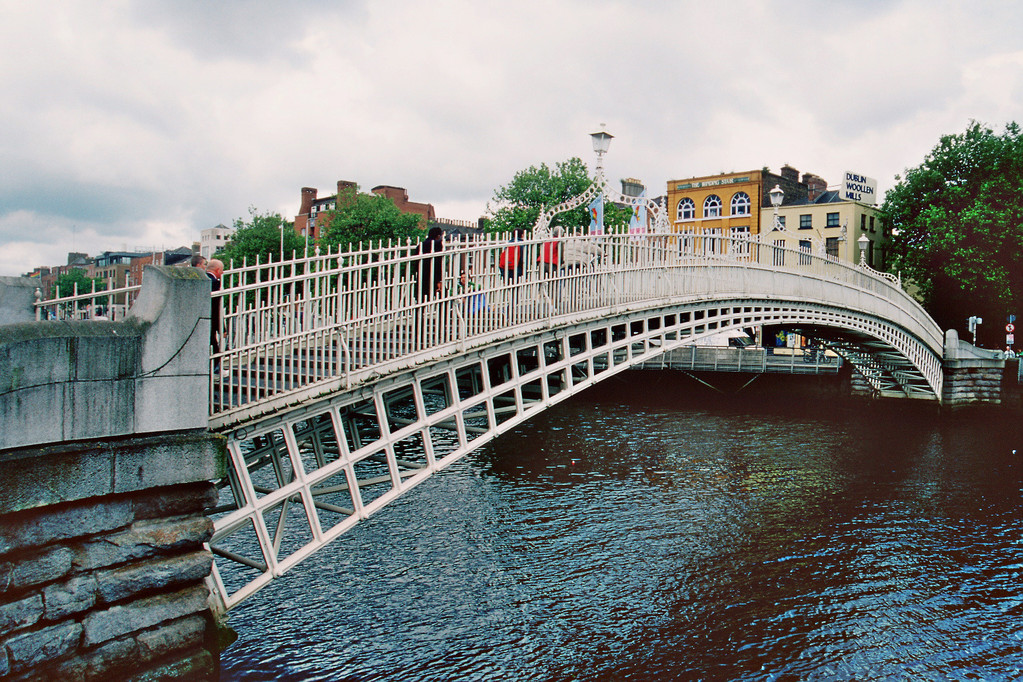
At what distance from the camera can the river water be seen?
884 cm

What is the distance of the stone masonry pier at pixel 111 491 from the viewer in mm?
5211

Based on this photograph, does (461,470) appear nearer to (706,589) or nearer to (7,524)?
(706,589)

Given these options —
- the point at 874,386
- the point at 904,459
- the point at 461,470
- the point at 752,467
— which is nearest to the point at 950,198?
the point at 874,386

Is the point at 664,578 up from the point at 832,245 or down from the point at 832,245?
down

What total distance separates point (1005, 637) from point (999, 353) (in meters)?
27.4

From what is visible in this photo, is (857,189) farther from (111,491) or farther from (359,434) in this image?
(111,491)

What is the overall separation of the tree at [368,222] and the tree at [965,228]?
29.6 meters

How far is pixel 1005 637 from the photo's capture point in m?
9.73

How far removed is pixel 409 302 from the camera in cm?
891

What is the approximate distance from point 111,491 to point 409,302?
13.4 ft

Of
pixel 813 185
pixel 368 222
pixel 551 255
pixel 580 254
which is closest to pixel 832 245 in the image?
pixel 813 185

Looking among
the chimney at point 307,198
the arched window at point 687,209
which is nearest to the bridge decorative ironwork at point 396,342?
the arched window at point 687,209

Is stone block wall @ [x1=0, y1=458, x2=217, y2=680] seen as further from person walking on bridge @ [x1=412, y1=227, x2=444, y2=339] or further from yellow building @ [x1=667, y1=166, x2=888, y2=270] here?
yellow building @ [x1=667, y1=166, x2=888, y2=270]

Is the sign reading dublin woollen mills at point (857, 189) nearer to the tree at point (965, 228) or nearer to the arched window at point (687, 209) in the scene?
the tree at point (965, 228)
